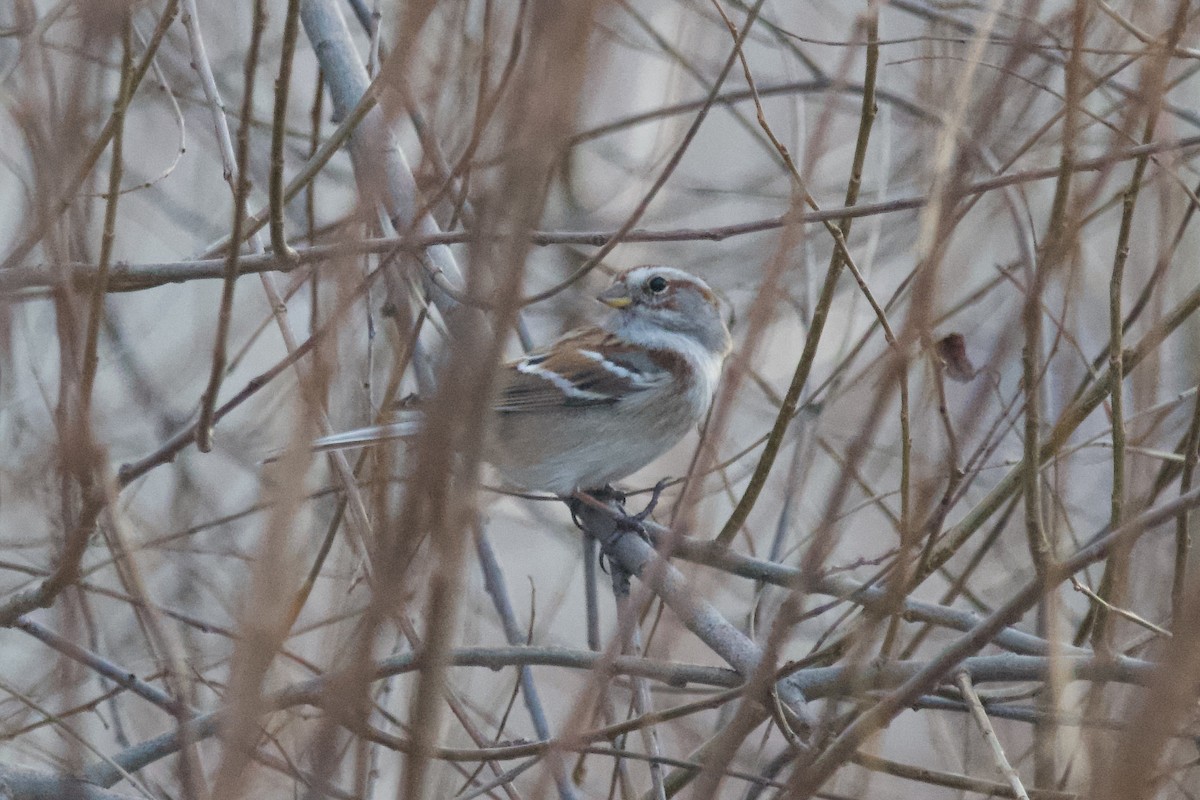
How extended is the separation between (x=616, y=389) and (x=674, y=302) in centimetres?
A: 41

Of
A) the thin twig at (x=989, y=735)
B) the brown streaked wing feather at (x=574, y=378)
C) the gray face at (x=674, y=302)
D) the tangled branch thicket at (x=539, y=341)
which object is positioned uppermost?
the gray face at (x=674, y=302)

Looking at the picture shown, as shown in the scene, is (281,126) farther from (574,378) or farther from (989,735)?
(574,378)

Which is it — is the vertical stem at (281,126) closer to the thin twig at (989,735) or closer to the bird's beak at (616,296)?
the thin twig at (989,735)

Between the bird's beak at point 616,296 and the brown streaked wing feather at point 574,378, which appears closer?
the brown streaked wing feather at point 574,378

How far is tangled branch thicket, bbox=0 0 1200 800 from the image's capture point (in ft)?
3.17

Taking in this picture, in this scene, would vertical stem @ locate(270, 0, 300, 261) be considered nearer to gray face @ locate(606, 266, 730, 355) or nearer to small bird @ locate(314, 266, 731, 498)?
small bird @ locate(314, 266, 731, 498)

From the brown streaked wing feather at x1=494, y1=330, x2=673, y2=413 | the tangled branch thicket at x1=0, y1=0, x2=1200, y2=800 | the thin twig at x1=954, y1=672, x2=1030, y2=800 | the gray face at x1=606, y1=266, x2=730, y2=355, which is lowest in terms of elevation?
the thin twig at x1=954, y1=672, x2=1030, y2=800

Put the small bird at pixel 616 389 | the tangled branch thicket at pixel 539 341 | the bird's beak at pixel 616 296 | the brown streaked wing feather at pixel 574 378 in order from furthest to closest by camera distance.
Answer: the bird's beak at pixel 616 296
the brown streaked wing feather at pixel 574 378
the small bird at pixel 616 389
the tangled branch thicket at pixel 539 341

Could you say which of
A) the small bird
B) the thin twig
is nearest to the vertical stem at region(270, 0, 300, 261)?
the thin twig

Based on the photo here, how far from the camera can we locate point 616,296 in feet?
12.5

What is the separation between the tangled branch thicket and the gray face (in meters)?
0.35

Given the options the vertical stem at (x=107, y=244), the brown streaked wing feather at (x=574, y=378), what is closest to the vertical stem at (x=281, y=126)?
the vertical stem at (x=107, y=244)

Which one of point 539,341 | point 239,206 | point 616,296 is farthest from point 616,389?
point 239,206

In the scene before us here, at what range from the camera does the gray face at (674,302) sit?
3795 millimetres
